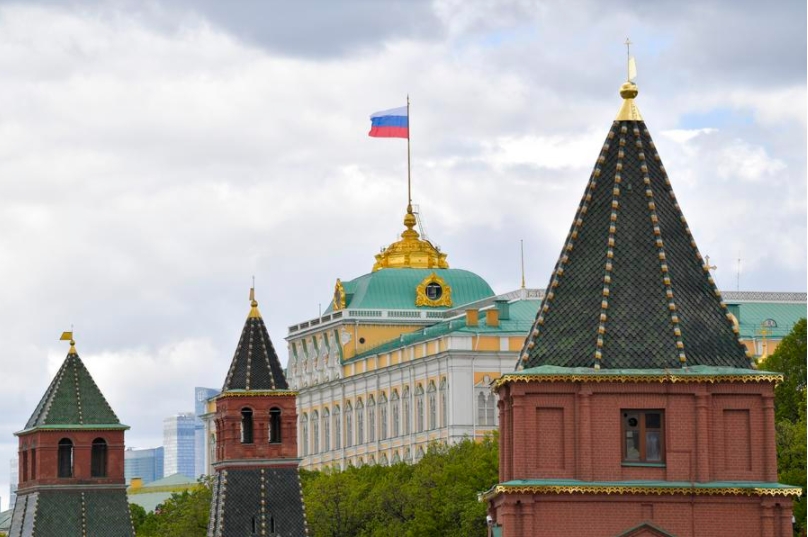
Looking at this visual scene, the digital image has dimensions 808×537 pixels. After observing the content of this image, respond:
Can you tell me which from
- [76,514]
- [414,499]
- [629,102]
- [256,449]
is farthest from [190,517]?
[629,102]

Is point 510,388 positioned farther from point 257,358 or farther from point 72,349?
point 72,349

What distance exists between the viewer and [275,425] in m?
142

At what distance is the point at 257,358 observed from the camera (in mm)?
142750

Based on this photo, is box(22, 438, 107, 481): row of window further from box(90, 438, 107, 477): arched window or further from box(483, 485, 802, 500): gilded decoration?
box(483, 485, 802, 500): gilded decoration

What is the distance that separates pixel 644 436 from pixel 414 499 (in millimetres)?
90957

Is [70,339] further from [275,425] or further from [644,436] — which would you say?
[644,436]

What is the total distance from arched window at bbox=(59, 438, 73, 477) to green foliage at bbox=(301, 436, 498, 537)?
59.0ft

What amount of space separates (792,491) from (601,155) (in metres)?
11.1

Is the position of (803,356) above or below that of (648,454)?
above

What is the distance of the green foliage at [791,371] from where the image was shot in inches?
6073

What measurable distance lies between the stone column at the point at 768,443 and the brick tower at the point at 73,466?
75.8 metres

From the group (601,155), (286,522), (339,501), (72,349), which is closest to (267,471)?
(286,522)

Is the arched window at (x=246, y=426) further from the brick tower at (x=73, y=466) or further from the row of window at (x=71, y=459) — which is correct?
the row of window at (x=71, y=459)

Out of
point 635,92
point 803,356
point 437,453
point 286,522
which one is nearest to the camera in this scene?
point 635,92
